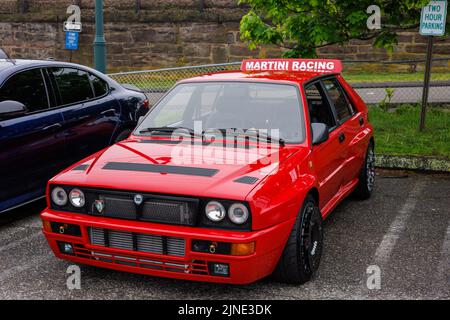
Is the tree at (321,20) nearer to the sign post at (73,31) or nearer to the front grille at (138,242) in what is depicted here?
the front grille at (138,242)

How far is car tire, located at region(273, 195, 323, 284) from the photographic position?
4.16 m

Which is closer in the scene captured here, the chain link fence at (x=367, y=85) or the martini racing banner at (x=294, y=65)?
the martini racing banner at (x=294, y=65)

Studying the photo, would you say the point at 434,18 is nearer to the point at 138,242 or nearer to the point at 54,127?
the point at 54,127

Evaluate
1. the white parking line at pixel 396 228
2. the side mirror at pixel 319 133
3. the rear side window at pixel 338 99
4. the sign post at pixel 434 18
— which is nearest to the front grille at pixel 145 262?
the side mirror at pixel 319 133

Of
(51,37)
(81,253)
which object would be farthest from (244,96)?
(51,37)

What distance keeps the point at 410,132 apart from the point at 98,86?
16.3ft

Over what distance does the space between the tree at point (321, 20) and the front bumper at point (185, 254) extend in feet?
17.4

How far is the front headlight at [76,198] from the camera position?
4195mm

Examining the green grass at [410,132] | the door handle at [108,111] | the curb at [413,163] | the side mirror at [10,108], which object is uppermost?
the side mirror at [10,108]

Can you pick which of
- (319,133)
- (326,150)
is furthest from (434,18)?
(319,133)

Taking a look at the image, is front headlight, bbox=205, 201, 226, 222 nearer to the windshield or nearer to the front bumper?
the front bumper

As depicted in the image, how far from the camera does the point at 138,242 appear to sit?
156 inches

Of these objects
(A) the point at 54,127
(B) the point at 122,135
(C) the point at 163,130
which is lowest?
(B) the point at 122,135

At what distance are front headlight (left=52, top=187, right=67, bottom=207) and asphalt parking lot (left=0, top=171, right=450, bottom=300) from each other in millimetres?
599
